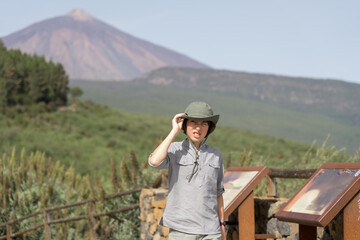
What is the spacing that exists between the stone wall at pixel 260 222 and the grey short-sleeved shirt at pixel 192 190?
1.44 m

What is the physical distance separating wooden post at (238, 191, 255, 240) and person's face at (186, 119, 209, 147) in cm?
151

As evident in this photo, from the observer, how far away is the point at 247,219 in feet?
17.2

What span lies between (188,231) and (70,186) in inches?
365

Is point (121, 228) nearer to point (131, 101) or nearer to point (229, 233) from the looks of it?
point (229, 233)

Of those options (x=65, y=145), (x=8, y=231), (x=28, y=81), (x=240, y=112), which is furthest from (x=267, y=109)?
(x=8, y=231)

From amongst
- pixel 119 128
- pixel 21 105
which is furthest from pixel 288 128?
pixel 21 105

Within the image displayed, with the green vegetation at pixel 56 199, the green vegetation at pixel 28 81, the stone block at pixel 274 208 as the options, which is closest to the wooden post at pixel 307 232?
the stone block at pixel 274 208

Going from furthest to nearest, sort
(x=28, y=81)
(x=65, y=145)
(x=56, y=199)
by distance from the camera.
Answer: (x=28, y=81), (x=65, y=145), (x=56, y=199)

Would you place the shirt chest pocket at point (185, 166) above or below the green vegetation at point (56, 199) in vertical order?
above

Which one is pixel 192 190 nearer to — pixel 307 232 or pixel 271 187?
pixel 307 232

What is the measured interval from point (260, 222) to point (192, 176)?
8.55 feet

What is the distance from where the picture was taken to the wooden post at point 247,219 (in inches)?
206

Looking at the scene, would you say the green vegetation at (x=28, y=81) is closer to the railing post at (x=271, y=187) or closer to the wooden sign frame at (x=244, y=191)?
the railing post at (x=271, y=187)

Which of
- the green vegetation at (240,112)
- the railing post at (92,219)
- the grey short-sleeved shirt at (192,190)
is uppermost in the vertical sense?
the grey short-sleeved shirt at (192,190)
